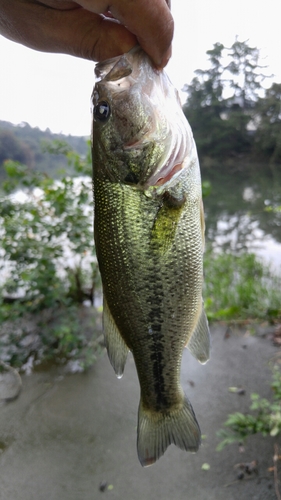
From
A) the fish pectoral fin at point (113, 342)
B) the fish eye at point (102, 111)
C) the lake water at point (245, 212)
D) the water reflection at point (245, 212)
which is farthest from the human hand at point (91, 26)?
the water reflection at point (245, 212)

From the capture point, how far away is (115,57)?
126cm

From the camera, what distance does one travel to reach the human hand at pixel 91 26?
43.6 inches

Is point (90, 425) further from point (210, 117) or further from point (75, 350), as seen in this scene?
point (210, 117)

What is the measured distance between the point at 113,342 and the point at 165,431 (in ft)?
1.35

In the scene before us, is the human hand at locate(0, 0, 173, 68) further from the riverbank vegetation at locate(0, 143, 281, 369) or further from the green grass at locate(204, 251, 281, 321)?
the green grass at locate(204, 251, 281, 321)

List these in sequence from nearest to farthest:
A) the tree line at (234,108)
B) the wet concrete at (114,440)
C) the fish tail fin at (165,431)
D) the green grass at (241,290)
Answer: the fish tail fin at (165,431)
the wet concrete at (114,440)
the green grass at (241,290)
the tree line at (234,108)

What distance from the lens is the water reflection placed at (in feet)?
29.4

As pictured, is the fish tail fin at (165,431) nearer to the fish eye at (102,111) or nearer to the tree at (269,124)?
the fish eye at (102,111)

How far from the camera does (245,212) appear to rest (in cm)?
1230

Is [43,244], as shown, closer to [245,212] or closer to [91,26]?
[91,26]

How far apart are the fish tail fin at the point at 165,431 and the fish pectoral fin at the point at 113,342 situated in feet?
0.89

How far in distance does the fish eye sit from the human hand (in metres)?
0.22

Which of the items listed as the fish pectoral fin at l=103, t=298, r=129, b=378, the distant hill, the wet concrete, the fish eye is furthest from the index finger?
the distant hill

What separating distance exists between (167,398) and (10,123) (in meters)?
3.45
